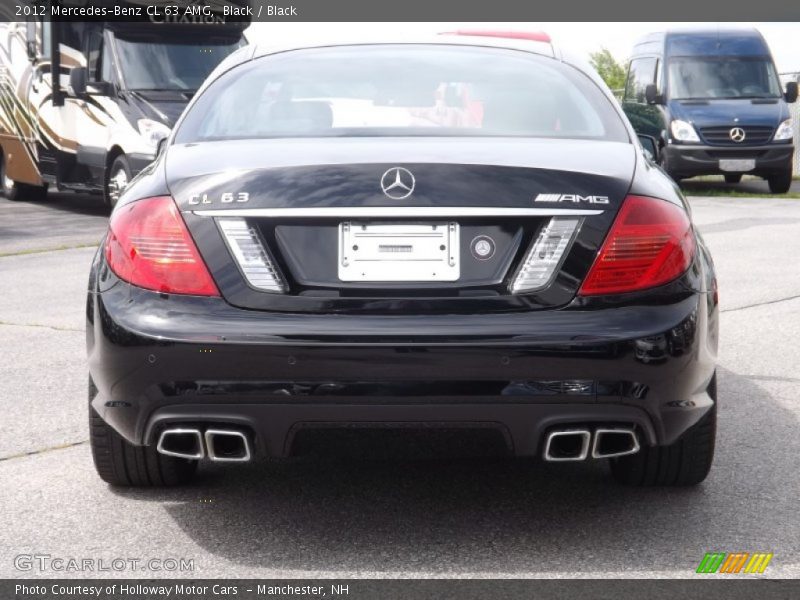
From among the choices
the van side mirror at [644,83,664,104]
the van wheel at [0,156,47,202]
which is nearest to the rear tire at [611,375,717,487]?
Answer: the van wheel at [0,156,47,202]

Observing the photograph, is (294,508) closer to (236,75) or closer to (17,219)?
(236,75)

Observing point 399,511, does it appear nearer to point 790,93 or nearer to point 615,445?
point 615,445

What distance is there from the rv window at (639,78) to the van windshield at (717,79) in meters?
0.53

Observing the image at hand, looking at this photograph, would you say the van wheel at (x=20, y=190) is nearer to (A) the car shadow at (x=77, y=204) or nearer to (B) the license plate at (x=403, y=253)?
(A) the car shadow at (x=77, y=204)

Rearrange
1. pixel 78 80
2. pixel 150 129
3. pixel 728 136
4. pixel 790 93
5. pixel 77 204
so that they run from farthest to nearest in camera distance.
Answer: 1. pixel 790 93
2. pixel 728 136
3. pixel 77 204
4. pixel 78 80
5. pixel 150 129

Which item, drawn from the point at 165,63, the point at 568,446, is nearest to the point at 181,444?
the point at 568,446

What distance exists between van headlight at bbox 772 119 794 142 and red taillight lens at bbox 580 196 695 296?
57.7 feet

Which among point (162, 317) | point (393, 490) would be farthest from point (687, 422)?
point (162, 317)

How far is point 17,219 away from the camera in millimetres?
16078

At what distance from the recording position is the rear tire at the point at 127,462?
4324 mm

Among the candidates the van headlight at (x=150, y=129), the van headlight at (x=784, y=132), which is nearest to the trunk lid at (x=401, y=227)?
the van headlight at (x=150, y=129)

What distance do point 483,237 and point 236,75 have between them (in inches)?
57.1

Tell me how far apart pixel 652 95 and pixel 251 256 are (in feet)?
58.7

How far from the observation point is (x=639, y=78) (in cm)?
2252
